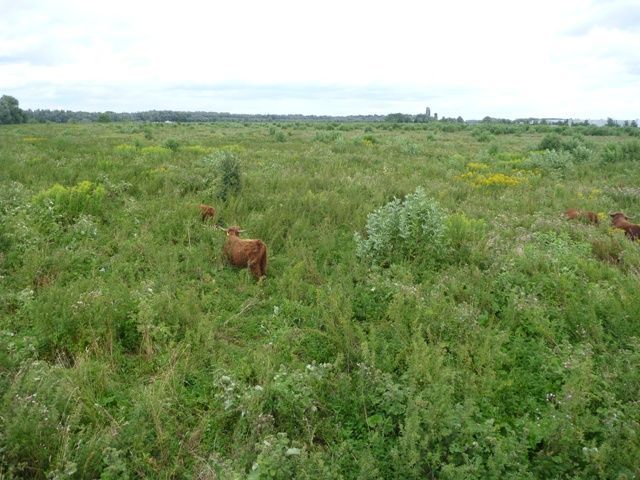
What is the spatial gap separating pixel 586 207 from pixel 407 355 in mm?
6928

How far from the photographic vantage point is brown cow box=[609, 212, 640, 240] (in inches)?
257

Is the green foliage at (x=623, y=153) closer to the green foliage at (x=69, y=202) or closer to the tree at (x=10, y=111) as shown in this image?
the green foliage at (x=69, y=202)

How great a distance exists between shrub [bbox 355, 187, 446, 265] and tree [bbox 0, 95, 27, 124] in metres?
63.5

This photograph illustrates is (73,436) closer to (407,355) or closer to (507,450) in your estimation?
(407,355)

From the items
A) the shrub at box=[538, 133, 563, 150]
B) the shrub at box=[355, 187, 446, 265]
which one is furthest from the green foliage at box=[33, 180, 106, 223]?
the shrub at box=[538, 133, 563, 150]

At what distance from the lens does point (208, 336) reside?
4031mm

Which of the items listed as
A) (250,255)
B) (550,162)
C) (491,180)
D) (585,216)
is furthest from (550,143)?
(250,255)

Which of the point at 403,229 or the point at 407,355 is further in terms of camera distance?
the point at 403,229

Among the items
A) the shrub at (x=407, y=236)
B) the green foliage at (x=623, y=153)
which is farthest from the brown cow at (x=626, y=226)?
the green foliage at (x=623, y=153)

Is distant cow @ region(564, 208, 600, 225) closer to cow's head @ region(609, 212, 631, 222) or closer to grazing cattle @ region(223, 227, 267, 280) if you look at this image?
cow's head @ region(609, 212, 631, 222)

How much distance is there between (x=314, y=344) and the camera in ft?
13.1

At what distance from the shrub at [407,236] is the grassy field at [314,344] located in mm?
30

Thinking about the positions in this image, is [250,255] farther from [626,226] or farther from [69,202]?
[626,226]

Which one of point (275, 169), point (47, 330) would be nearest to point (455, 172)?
point (275, 169)
